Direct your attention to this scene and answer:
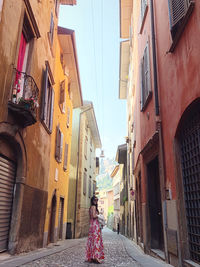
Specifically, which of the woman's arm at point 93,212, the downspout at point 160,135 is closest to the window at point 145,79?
the downspout at point 160,135

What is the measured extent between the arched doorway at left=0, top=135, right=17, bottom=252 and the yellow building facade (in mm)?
3433

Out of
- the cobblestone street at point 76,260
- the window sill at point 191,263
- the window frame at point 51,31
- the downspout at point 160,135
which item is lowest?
the cobblestone street at point 76,260

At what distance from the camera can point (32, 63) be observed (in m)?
7.69

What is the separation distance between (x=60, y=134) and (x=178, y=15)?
29.3 ft

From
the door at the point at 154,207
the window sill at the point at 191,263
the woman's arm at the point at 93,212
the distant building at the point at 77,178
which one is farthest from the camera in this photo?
the distant building at the point at 77,178

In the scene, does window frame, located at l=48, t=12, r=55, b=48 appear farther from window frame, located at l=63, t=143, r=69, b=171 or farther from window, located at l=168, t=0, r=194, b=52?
window frame, located at l=63, t=143, r=69, b=171

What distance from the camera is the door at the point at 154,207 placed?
24.2ft

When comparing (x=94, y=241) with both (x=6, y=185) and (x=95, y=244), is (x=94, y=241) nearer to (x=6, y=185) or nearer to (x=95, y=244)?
(x=95, y=244)

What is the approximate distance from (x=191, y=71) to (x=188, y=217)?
7.99 ft

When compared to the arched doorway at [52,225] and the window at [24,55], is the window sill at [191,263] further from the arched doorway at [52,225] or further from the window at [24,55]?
the arched doorway at [52,225]

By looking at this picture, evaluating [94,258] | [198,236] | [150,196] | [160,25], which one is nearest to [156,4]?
[160,25]

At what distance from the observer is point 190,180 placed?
4.50 metres

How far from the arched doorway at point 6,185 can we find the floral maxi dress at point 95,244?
1968 millimetres

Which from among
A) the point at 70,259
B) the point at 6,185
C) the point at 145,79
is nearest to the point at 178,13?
the point at 145,79
